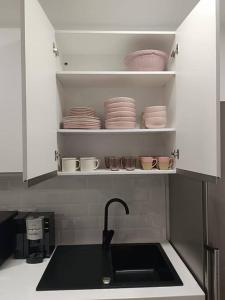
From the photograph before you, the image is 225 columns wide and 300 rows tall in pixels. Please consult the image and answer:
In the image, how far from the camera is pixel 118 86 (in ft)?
5.71

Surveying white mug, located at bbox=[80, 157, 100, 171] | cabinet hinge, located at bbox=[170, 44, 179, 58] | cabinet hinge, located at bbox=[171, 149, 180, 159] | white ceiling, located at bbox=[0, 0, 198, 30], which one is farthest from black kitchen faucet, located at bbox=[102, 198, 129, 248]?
white ceiling, located at bbox=[0, 0, 198, 30]

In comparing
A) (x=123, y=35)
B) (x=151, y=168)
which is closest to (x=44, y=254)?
(x=151, y=168)

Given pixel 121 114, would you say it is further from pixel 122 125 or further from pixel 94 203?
pixel 94 203

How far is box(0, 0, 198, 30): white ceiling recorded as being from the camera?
159 cm

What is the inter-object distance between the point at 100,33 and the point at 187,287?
1.35m

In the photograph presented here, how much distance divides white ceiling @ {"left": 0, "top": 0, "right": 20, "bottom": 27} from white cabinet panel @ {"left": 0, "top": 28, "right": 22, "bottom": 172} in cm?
36

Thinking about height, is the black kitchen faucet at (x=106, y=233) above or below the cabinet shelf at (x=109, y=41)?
below

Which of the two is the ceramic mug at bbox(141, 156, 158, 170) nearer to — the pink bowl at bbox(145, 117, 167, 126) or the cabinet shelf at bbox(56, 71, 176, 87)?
the pink bowl at bbox(145, 117, 167, 126)

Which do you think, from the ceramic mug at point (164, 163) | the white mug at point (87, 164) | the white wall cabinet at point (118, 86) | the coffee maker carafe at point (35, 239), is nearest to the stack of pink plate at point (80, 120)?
the white wall cabinet at point (118, 86)

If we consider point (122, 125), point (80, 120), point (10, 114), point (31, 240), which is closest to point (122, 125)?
point (122, 125)

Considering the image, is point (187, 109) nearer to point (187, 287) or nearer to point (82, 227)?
point (187, 287)

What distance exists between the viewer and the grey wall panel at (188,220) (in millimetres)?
1229

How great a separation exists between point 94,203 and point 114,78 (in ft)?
2.68

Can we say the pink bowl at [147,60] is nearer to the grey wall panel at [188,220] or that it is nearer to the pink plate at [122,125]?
the pink plate at [122,125]
